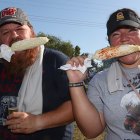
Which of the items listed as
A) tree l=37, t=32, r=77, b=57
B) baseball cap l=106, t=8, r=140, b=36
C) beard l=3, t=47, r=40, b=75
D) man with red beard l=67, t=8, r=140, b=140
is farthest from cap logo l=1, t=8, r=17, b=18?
tree l=37, t=32, r=77, b=57

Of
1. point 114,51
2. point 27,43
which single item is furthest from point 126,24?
point 27,43

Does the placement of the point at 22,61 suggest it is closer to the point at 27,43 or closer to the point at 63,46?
the point at 27,43

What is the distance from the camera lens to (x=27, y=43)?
3.37 metres

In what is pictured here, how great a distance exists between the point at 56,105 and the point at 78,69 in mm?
490

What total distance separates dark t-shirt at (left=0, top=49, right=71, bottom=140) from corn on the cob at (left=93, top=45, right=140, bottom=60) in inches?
20.7

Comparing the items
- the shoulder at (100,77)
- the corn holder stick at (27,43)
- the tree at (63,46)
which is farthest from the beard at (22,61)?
the tree at (63,46)

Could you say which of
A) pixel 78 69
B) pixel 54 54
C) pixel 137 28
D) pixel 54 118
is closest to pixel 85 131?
pixel 54 118

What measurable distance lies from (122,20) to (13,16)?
4.28ft

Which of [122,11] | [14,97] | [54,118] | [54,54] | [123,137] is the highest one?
[122,11]

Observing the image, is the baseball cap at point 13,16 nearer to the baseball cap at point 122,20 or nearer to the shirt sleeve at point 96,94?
the baseball cap at point 122,20

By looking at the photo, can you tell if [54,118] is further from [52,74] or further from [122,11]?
[122,11]

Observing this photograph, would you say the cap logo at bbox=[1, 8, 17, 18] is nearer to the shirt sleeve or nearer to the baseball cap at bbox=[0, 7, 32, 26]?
the baseball cap at bbox=[0, 7, 32, 26]

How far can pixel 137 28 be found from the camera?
3.38 m

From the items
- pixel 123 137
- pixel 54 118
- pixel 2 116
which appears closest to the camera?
pixel 123 137
